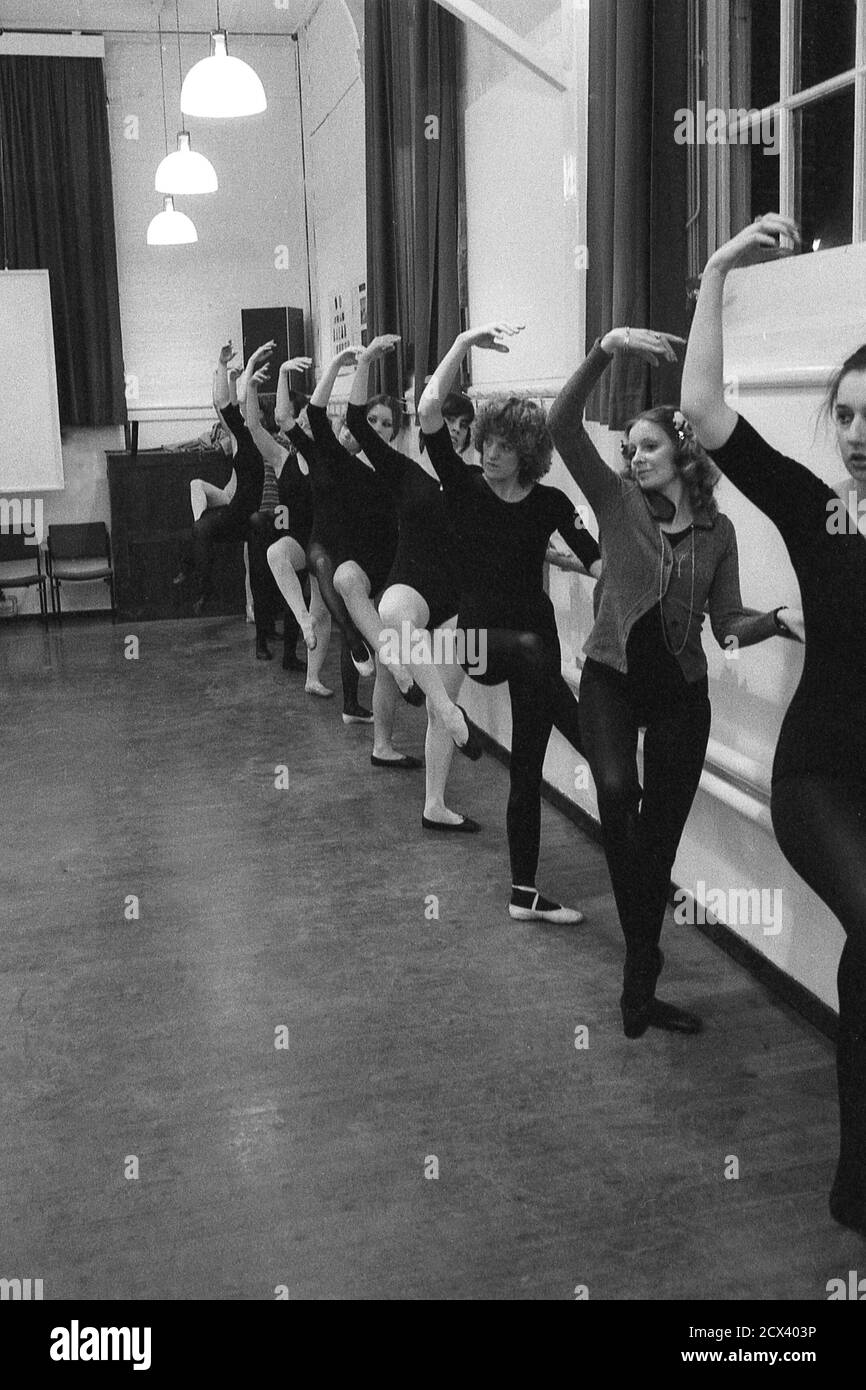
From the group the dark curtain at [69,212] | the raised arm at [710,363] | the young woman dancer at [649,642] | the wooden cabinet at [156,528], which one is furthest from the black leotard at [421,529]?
the dark curtain at [69,212]

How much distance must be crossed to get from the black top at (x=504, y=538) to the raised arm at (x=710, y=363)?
1356 millimetres

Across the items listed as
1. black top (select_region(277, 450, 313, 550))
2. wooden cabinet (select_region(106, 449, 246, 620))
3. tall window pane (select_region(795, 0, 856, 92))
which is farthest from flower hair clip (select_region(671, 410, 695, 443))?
wooden cabinet (select_region(106, 449, 246, 620))

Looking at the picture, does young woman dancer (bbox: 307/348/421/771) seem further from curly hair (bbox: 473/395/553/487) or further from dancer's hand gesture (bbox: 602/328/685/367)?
dancer's hand gesture (bbox: 602/328/685/367)

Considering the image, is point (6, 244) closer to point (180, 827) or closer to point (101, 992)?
point (180, 827)

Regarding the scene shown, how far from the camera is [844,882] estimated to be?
7.29ft

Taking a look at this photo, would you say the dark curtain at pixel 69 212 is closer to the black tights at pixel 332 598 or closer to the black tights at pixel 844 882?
the black tights at pixel 332 598

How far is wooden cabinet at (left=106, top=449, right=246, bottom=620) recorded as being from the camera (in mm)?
9555

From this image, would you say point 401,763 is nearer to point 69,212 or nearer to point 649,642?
point 649,642

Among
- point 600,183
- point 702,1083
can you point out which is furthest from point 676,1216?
point 600,183

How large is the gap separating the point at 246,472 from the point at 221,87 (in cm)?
276

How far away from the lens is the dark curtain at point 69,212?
30.7 ft

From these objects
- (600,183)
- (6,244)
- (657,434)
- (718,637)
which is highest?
(6,244)

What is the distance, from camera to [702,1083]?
294 centimetres

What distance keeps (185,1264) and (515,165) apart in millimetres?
3994
